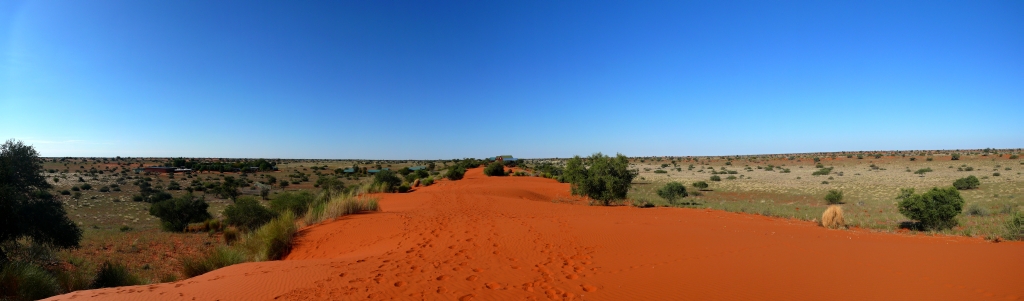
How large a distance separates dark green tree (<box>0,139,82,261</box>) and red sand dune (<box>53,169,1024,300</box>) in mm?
5312

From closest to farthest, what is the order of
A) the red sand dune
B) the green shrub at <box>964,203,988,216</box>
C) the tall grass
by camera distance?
the red sand dune < the tall grass < the green shrub at <box>964,203,988,216</box>

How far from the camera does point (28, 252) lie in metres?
9.79

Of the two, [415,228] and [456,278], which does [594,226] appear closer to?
[415,228]

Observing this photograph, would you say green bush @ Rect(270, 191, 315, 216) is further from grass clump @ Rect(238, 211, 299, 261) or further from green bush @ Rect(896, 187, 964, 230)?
green bush @ Rect(896, 187, 964, 230)

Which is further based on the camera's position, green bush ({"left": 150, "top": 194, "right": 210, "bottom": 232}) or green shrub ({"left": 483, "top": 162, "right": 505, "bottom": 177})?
green shrub ({"left": 483, "top": 162, "right": 505, "bottom": 177})

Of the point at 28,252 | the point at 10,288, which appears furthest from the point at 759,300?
the point at 28,252

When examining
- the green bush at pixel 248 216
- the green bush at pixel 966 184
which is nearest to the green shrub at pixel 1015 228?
the green bush at pixel 966 184

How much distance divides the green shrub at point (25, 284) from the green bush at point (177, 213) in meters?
13.5

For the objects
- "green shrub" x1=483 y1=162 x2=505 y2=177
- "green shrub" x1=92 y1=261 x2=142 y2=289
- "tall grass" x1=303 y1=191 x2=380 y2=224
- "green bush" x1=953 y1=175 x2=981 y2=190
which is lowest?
"green shrub" x1=92 y1=261 x2=142 y2=289

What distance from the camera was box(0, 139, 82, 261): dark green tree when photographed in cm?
947

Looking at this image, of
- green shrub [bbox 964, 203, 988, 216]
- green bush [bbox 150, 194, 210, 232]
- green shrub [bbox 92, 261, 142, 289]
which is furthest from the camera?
green bush [bbox 150, 194, 210, 232]

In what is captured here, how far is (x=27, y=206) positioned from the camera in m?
9.80

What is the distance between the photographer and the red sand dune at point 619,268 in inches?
240

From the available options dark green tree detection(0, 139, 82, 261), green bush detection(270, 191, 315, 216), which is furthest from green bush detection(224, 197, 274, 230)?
dark green tree detection(0, 139, 82, 261)
